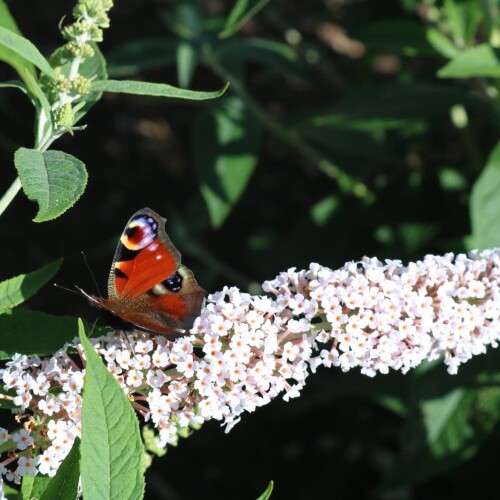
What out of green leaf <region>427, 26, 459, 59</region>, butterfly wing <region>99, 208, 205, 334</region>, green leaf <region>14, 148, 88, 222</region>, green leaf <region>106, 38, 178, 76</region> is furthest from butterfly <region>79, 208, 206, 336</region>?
green leaf <region>427, 26, 459, 59</region>

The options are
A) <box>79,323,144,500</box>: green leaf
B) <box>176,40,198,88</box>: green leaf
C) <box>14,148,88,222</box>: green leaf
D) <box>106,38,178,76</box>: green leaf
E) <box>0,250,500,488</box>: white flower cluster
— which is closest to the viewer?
<box>79,323,144,500</box>: green leaf

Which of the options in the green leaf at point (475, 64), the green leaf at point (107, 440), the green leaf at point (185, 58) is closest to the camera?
the green leaf at point (107, 440)

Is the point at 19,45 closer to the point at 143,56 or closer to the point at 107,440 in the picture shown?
the point at 107,440

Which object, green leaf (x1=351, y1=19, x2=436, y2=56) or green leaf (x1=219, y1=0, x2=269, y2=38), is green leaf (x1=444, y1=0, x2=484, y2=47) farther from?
green leaf (x1=219, y1=0, x2=269, y2=38)

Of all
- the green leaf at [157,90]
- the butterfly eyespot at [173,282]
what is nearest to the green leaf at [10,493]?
the butterfly eyespot at [173,282]

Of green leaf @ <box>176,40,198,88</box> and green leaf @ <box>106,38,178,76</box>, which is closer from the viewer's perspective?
green leaf @ <box>176,40,198,88</box>

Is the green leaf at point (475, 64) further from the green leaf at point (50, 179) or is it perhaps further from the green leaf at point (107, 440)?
the green leaf at point (107, 440)

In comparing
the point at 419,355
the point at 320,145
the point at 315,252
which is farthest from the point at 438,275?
the point at 320,145
